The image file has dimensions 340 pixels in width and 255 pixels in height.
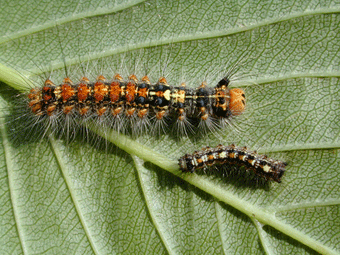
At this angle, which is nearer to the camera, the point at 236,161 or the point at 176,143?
the point at 236,161

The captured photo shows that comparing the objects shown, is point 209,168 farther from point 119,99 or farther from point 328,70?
point 328,70

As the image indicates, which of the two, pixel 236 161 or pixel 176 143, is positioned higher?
pixel 176 143

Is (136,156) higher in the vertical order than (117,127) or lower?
lower

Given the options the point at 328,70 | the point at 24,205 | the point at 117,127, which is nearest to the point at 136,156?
the point at 117,127
